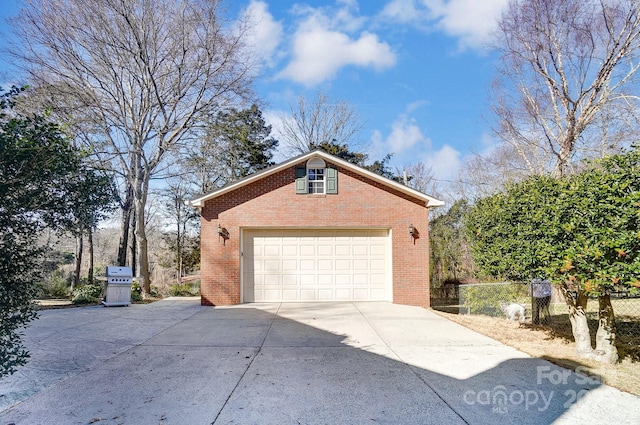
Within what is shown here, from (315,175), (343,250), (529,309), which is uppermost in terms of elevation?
(315,175)

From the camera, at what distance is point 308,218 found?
10.7 metres

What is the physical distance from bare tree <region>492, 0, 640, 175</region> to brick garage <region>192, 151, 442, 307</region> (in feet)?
23.7

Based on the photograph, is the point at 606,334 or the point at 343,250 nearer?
the point at 606,334

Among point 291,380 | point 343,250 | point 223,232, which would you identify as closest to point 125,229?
point 223,232

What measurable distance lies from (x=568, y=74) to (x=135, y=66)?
641 inches

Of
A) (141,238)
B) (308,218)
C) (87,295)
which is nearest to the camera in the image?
(308,218)

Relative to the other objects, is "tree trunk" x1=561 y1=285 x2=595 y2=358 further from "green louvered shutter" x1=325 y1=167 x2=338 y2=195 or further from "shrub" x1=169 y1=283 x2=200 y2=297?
"shrub" x1=169 y1=283 x2=200 y2=297

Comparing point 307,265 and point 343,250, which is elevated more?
point 343,250

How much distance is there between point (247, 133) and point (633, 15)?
18010 millimetres

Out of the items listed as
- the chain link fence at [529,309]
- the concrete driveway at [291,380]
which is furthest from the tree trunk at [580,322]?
the chain link fence at [529,309]

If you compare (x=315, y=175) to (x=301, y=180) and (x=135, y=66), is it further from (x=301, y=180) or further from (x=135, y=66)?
(x=135, y=66)

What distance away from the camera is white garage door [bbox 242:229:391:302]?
35.2 feet

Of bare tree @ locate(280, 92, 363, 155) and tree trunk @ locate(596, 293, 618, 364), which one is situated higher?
bare tree @ locate(280, 92, 363, 155)

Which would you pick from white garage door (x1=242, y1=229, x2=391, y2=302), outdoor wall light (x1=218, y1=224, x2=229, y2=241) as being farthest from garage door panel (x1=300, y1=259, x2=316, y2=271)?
outdoor wall light (x1=218, y1=224, x2=229, y2=241)
